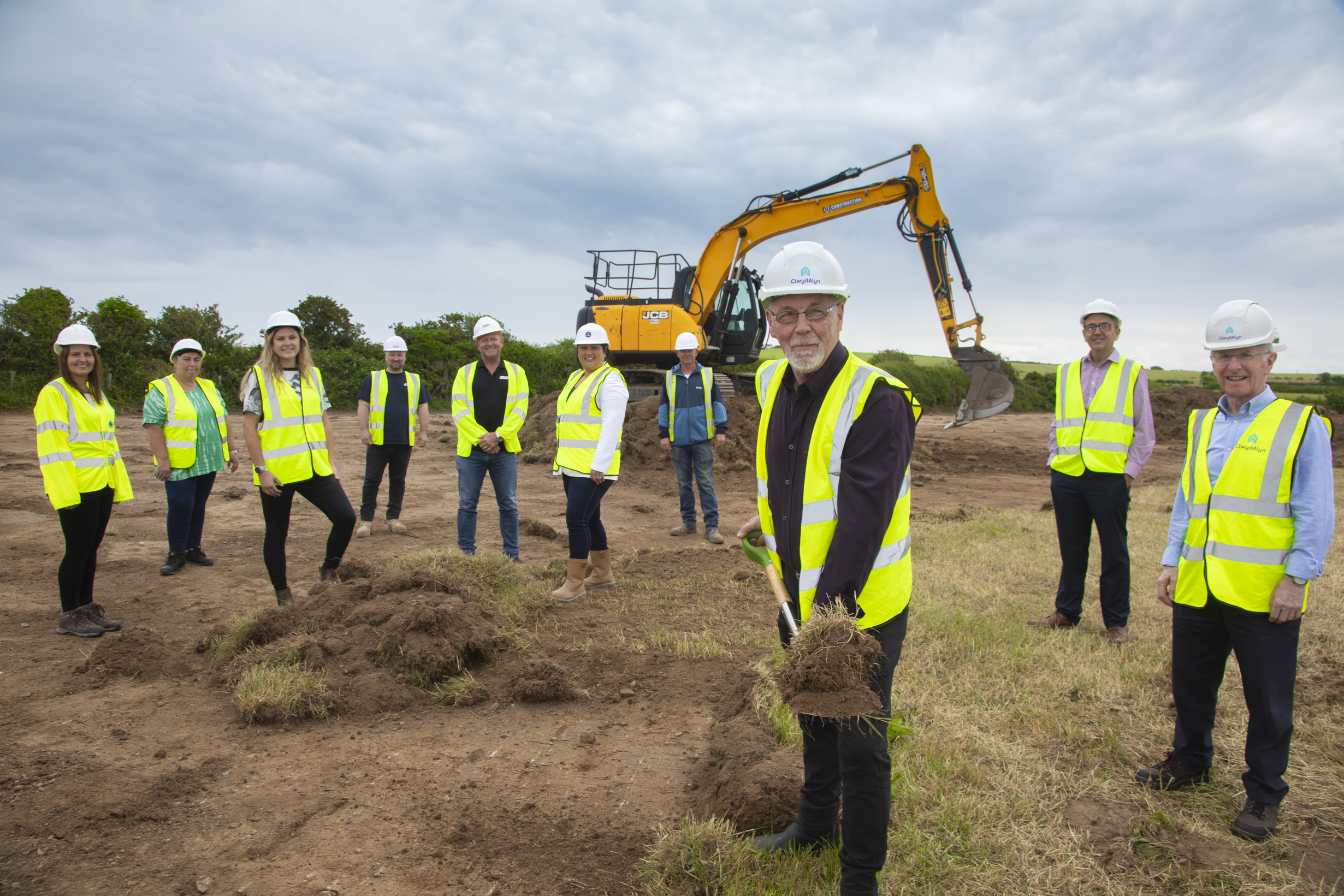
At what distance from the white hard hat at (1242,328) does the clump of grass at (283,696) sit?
4381mm

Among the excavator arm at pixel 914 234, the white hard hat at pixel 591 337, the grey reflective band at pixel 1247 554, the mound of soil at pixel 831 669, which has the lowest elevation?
the mound of soil at pixel 831 669

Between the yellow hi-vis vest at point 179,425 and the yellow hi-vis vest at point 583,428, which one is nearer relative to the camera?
the yellow hi-vis vest at point 583,428

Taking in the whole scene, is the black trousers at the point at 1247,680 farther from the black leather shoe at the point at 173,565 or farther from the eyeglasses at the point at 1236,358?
the black leather shoe at the point at 173,565

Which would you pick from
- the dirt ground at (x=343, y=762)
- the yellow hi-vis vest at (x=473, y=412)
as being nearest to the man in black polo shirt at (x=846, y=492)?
the dirt ground at (x=343, y=762)

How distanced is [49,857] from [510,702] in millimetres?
1907

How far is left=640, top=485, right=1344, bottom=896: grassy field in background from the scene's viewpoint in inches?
104

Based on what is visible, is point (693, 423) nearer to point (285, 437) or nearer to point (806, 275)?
point (285, 437)

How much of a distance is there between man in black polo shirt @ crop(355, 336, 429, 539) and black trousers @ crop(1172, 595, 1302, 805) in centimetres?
695

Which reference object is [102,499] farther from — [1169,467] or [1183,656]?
[1169,467]

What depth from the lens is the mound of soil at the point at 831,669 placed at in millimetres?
1995

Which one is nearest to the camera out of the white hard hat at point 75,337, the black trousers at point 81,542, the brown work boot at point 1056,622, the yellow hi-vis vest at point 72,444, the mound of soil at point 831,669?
the mound of soil at point 831,669

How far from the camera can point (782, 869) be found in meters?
2.60

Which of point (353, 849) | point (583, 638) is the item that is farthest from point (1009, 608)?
point (353, 849)

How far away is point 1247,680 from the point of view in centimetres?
296
